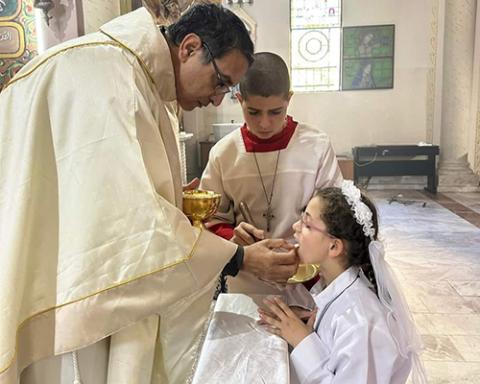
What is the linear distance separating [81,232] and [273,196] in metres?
1.15

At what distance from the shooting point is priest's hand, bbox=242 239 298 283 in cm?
135

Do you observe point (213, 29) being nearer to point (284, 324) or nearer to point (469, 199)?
point (284, 324)

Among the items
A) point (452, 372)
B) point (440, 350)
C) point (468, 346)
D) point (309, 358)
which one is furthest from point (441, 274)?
point (309, 358)

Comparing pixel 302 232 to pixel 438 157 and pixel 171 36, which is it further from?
pixel 438 157

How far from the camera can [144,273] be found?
101 cm

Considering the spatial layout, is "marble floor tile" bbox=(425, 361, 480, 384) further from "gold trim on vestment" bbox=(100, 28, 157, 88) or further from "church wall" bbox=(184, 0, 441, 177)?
"church wall" bbox=(184, 0, 441, 177)

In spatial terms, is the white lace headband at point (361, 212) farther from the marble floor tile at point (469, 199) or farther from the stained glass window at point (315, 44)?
the stained glass window at point (315, 44)

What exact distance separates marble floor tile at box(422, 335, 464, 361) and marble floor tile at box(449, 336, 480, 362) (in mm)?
25

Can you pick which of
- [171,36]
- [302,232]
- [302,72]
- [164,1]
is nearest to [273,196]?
[302,232]

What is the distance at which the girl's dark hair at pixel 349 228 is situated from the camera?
5.08 feet

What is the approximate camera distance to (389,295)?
150 centimetres

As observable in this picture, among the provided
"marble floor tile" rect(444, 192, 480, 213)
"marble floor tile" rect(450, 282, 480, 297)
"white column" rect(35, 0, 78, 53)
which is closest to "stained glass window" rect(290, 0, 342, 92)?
"marble floor tile" rect(444, 192, 480, 213)

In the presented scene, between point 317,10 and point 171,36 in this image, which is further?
point 317,10

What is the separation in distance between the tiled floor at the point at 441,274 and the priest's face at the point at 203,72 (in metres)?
2.26
